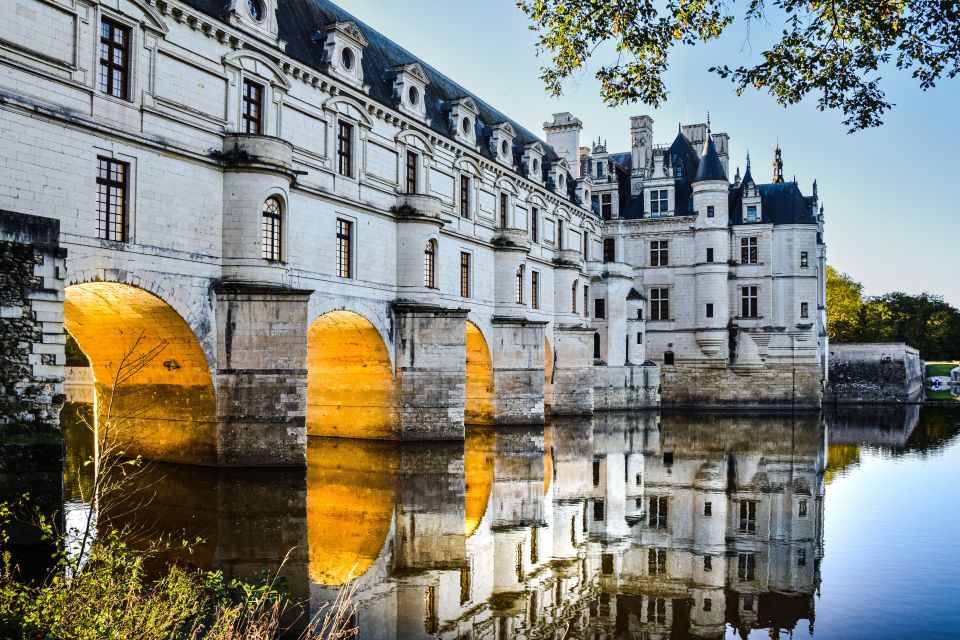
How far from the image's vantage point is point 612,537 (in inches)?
515

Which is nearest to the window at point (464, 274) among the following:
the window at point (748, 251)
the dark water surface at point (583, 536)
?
the dark water surface at point (583, 536)

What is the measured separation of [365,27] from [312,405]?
14.0m

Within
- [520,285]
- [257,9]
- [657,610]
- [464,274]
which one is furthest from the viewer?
[520,285]

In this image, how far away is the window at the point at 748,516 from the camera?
14.0 meters

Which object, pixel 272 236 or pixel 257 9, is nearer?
pixel 272 236

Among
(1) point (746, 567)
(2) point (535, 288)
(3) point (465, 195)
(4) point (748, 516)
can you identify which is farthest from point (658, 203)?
(1) point (746, 567)

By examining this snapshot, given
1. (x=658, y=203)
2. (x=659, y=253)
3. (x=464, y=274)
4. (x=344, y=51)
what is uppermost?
(x=658, y=203)

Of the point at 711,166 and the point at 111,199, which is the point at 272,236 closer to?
the point at 111,199

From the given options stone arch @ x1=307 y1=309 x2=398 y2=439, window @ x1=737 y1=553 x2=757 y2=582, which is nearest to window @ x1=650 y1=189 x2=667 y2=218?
stone arch @ x1=307 y1=309 x2=398 y2=439

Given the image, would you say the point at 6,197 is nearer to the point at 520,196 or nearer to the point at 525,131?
the point at 520,196

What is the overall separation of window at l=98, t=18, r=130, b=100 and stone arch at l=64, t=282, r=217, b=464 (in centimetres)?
424

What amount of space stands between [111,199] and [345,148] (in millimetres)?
8609

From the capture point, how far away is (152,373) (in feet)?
59.3

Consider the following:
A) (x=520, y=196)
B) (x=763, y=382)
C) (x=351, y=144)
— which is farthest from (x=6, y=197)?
(x=763, y=382)
